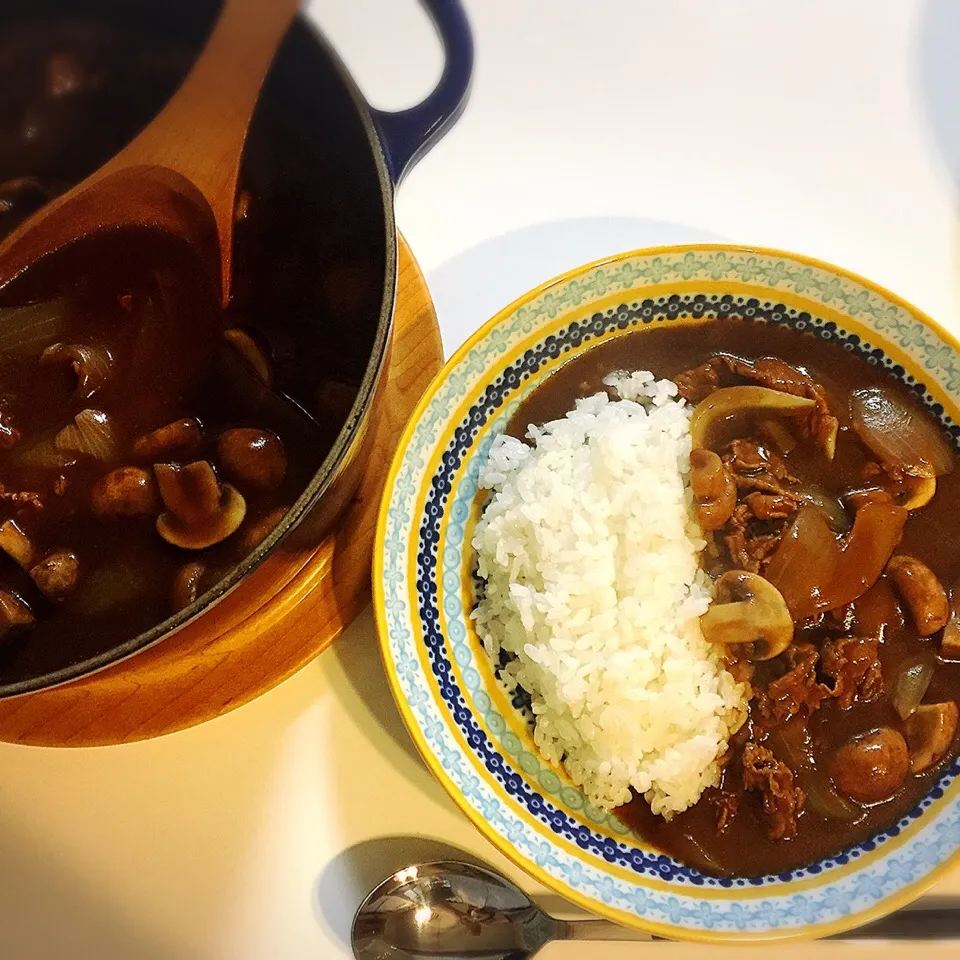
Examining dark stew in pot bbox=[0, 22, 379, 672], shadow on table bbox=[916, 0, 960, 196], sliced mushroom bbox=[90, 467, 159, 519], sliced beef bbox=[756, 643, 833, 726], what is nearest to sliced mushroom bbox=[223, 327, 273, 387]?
dark stew in pot bbox=[0, 22, 379, 672]

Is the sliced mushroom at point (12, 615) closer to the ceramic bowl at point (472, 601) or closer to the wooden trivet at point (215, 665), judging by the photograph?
the wooden trivet at point (215, 665)

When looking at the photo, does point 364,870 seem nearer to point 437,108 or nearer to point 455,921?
point 455,921

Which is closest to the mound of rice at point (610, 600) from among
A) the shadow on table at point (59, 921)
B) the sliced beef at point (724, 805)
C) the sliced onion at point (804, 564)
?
the sliced beef at point (724, 805)

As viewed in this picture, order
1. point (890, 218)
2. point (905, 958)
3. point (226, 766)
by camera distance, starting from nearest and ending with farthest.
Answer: point (905, 958)
point (226, 766)
point (890, 218)

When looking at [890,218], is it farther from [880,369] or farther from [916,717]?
[916,717]

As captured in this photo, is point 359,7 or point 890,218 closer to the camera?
point 890,218

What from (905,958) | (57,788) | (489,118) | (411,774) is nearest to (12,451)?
(57,788)

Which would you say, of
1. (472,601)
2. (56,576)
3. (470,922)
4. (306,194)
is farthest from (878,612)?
(56,576)
